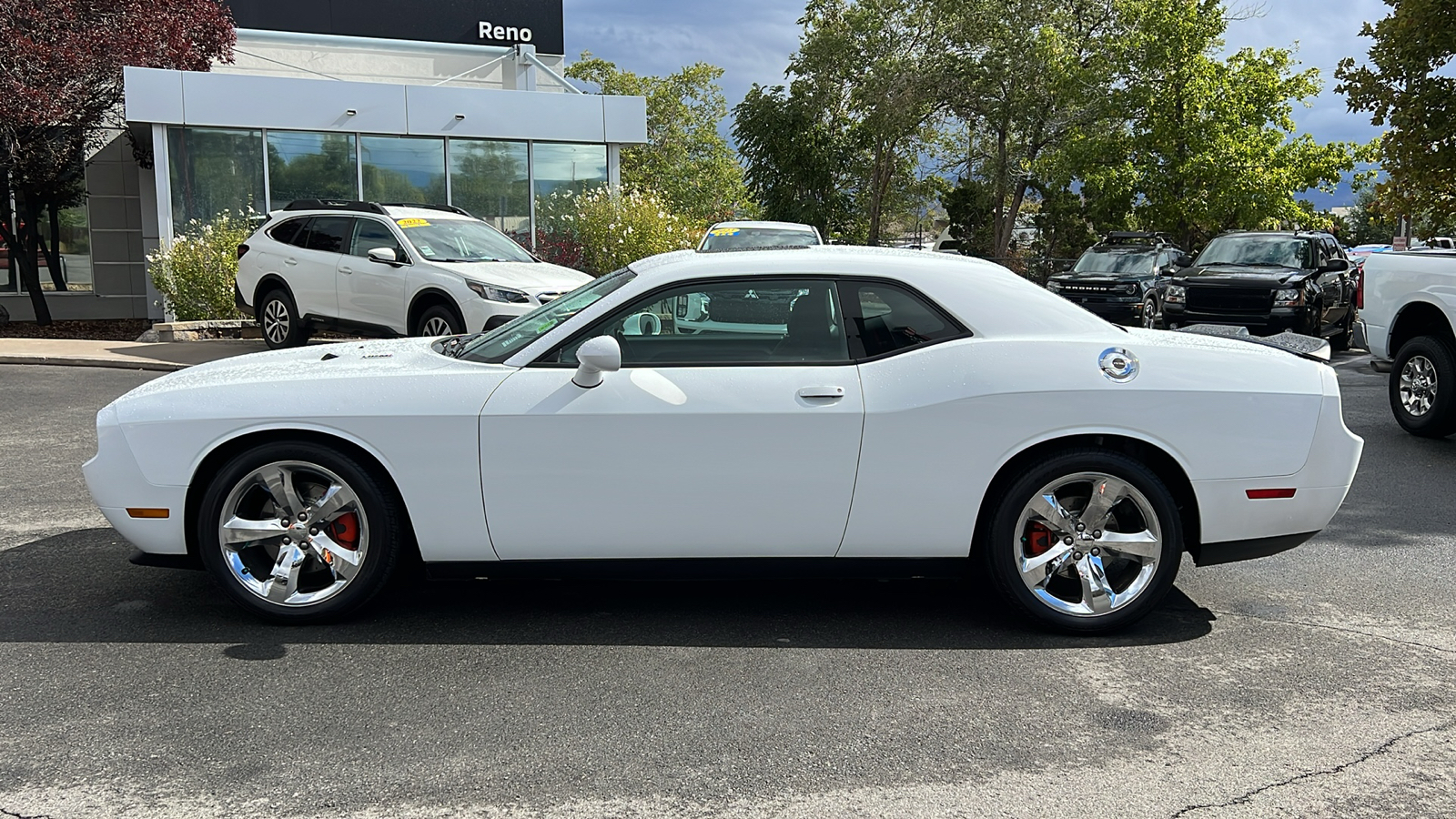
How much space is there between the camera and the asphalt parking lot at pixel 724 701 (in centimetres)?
348

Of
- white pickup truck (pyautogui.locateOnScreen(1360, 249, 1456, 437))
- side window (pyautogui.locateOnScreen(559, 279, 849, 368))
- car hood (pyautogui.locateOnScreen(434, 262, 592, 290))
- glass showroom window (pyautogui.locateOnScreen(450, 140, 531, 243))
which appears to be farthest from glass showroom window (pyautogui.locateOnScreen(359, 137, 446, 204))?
side window (pyautogui.locateOnScreen(559, 279, 849, 368))

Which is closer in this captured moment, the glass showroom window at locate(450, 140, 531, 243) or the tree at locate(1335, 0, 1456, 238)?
the tree at locate(1335, 0, 1456, 238)

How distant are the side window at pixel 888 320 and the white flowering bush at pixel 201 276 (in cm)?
1595

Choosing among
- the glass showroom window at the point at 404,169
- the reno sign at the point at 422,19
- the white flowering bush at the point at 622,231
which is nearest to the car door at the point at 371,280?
the white flowering bush at the point at 622,231

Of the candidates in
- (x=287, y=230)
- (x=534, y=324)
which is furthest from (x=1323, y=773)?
(x=287, y=230)

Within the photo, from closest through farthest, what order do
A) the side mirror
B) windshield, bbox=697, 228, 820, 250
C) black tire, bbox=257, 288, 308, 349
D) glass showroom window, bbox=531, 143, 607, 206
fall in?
the side mirror < black tire, bbox=257, 288, 308, 349 < windshield, bbox=697, 228, 820, 250 < glass showroom window, bbox=531, 143, 607, 206

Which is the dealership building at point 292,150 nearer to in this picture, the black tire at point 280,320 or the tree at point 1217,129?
the black tire at point 280,320

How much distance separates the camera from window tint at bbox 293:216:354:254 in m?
14.5

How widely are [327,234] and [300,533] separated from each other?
10791 millimetres

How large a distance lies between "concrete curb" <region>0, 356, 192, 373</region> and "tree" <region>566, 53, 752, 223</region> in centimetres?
4645

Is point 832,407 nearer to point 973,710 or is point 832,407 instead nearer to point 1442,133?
point 973,710

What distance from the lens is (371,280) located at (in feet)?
45.9

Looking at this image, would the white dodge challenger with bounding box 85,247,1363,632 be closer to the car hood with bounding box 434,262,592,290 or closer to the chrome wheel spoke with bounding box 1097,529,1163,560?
the chrome wheel spoke with bounding box 1097,529,1163,560

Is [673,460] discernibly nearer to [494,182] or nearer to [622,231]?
[622,231]
